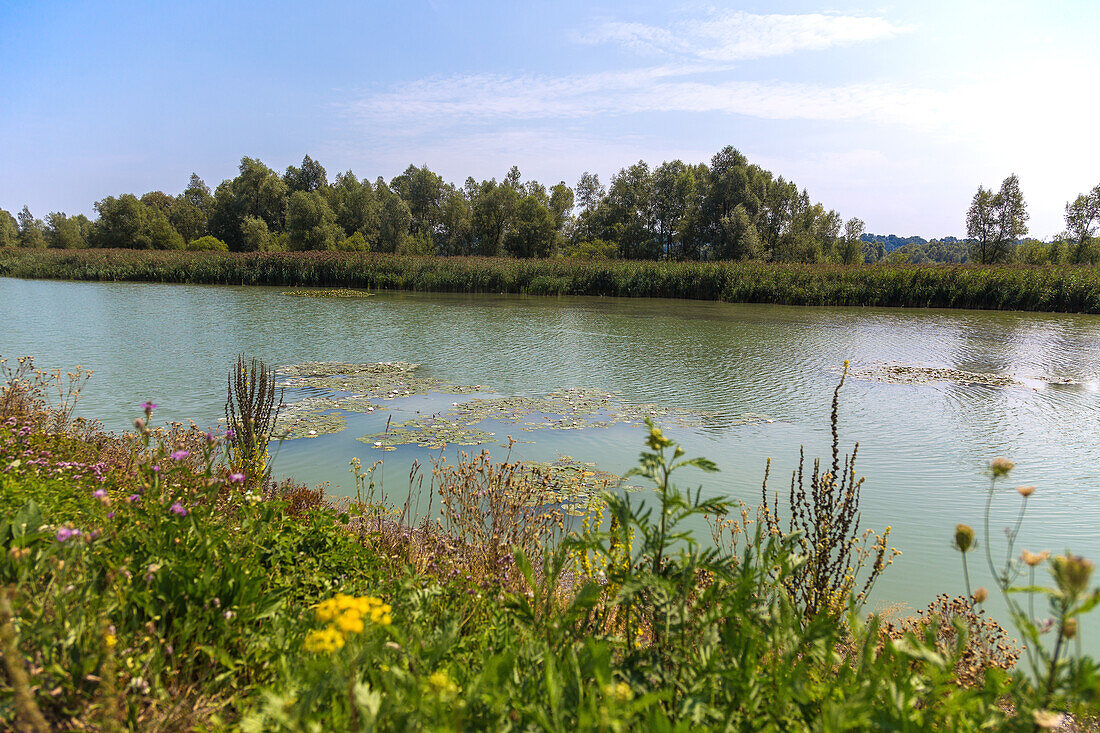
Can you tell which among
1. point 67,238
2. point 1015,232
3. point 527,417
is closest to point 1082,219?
point 1015,232

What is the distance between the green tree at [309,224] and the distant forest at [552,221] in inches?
4.3

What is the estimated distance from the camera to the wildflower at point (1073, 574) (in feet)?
4.10

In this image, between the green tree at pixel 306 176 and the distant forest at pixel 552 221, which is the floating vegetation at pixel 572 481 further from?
the green tree at pixel 306 176

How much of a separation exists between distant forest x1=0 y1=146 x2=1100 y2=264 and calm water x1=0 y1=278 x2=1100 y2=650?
33.9 m

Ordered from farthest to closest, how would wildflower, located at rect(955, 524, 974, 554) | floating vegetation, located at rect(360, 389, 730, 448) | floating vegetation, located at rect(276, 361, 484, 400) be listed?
floating vegetation, located at rect(276, 361, 484, 400), floating vegetation, located at rect(360, 389, 730, 448), wildflower, located at rect(955, 524, 974, 554)

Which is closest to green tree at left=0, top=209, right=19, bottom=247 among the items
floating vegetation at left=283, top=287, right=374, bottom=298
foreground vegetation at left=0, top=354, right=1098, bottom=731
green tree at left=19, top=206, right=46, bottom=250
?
green tree at left=19, top=206, right=46, bottom=250

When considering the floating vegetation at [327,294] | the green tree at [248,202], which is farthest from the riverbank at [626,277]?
the green tree at [248,202]

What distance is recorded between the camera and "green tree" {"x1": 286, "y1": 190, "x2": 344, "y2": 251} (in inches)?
2211

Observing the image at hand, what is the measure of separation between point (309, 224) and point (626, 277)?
39756 millimetres

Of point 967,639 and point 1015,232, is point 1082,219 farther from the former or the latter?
point 967,639

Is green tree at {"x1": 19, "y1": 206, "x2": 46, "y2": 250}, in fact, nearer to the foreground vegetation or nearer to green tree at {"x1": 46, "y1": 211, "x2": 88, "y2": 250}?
green tree at {"x1": 46, "y1": 211, "x2": 88, "y2": 250}

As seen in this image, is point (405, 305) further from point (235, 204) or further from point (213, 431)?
point (235, 204)

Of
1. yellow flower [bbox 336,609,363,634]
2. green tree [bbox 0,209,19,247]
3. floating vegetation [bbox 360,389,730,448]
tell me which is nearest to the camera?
yellow flower [bbox 336,609,363,634]

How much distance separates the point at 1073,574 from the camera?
1.27m
